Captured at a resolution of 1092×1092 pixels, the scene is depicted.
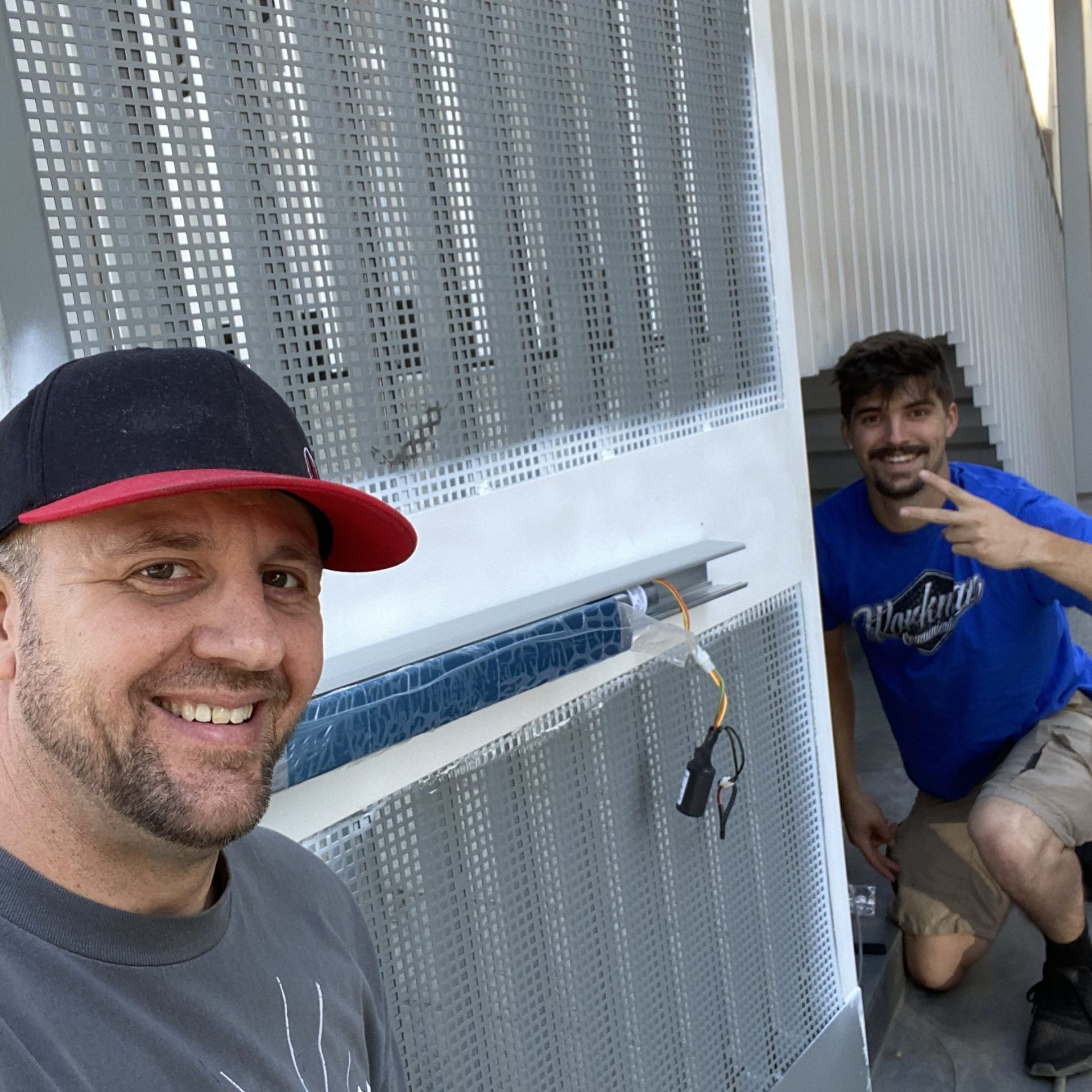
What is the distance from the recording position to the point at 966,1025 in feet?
8.45

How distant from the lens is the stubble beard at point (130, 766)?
777 millimetres

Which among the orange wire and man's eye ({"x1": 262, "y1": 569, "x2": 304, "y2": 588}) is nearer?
man's eye ({"x1": 262, "y1": 569, "x2": 304, "y2": 588})

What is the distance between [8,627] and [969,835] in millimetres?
2404

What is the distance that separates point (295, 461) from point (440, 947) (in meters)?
0.75

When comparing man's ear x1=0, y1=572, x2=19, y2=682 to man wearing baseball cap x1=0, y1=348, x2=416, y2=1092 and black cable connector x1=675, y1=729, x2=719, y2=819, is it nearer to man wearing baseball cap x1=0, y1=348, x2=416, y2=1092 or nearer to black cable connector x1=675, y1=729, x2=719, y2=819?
man wearing baseball cap x1=0, y1=348, x2=416, y2=1092

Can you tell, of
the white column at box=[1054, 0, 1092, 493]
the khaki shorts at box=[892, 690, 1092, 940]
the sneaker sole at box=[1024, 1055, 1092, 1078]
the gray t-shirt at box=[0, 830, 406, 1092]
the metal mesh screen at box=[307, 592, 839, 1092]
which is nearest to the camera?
the gray t-shirt at box=[0, 830, 406, 1092]

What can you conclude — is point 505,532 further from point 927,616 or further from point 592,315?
point 927,616

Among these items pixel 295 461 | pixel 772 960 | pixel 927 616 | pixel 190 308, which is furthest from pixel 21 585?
pixel 927 616

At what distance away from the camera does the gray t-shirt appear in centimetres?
74

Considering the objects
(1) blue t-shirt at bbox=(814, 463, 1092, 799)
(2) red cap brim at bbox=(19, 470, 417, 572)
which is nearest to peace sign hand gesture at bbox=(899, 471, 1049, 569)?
(1) blue t-shirt at bbox=(814, 463, 1092, 799)

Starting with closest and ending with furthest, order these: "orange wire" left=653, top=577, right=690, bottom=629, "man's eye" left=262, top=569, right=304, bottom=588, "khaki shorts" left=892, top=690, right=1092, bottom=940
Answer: "man's eye" left=262, top=569, right=304, bottom=588
"orange wire" left=653, top=577, right=690, bottom=629
"khaki shorts" left=892, top=690, right=1092, bottom=940

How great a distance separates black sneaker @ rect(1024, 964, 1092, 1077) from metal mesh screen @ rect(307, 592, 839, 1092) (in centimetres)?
51

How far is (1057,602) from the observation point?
2.68 m

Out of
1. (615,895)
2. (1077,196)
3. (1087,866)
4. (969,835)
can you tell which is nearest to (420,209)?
(615,895)
